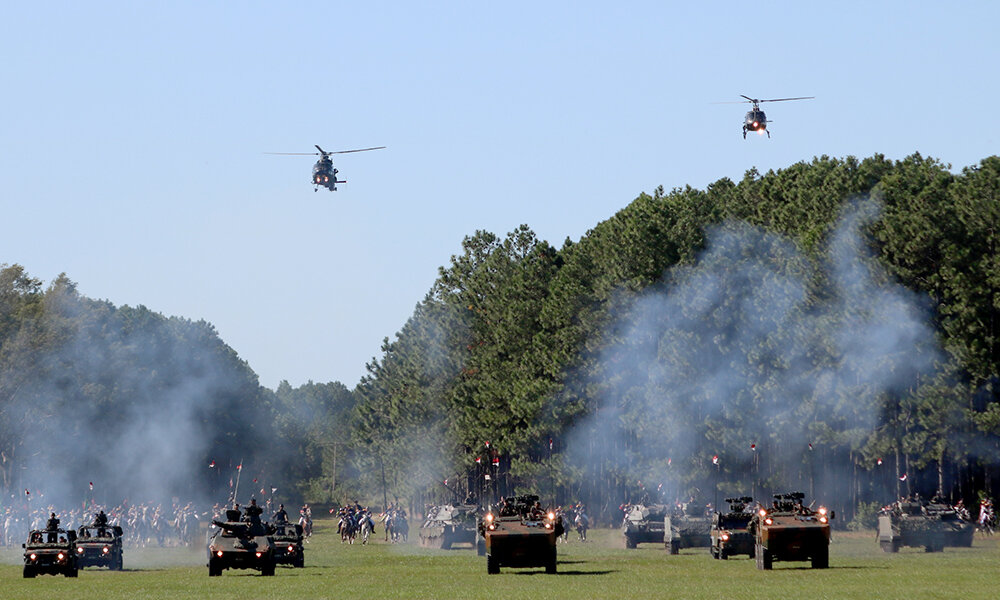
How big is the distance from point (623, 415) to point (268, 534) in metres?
51.6

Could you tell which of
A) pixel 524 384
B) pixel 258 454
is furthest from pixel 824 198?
pixel 258 454

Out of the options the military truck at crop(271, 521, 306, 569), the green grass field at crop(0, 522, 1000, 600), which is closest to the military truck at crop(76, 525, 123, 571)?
the green grass field at crop(0, 522, 1000, 600)

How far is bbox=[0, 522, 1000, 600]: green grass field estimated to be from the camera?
115ft

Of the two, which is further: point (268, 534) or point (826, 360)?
point (826, 360)

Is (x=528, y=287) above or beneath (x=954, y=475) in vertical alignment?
above

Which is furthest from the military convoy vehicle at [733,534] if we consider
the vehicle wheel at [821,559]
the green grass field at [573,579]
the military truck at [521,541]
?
the military truck at [521,541]

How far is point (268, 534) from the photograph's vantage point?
4884 cm

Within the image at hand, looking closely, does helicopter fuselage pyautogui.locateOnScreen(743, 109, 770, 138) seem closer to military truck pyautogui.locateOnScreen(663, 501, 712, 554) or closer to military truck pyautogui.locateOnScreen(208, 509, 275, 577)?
military truck pyautogui.locateOnScreen(663, 501, 712, 554)

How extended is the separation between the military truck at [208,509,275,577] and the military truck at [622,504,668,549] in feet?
84.4

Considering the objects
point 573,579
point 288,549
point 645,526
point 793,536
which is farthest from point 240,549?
point 645,526

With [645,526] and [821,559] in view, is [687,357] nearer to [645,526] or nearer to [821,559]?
[645,526]

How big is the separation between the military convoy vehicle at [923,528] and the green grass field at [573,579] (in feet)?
1.91

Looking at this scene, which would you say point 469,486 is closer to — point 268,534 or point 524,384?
point 524,384

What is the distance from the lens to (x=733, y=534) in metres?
55.5
